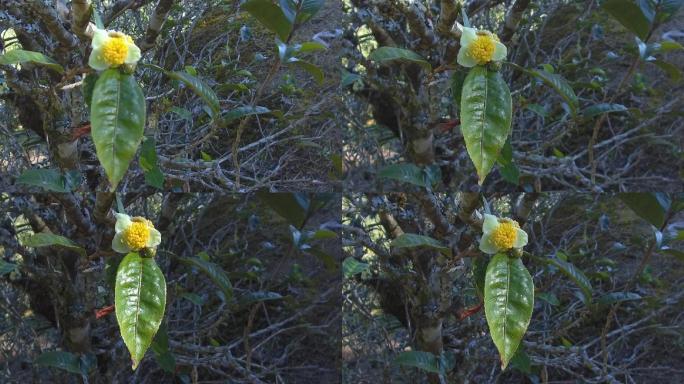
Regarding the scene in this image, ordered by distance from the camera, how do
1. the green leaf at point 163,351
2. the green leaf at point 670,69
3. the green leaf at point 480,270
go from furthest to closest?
the green leaf at point 670,69
the green leaf at point 163,351
the green leaf at point 480,270

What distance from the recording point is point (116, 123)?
96 centimetres

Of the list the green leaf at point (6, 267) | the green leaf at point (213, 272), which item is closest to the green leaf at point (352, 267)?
the green leaf at point (213, 272)

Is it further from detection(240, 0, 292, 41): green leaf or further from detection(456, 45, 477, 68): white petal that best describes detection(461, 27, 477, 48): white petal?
detection(240, 0, 292, 41): green leaf

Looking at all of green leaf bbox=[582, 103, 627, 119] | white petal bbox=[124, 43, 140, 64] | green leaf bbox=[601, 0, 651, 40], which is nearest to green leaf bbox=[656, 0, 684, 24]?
green leaf bbox=[601, 0, 651, 40]

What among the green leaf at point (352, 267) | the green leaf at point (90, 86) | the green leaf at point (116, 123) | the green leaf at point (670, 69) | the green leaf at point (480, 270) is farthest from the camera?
the green leaf at point (670, 69)

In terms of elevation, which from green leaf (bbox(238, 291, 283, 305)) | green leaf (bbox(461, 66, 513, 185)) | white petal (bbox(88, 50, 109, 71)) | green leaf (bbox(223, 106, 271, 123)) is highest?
white petal (bbox(88, 50, 109, 71))

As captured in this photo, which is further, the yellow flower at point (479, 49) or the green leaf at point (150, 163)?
the green leaf at point (150, 163)

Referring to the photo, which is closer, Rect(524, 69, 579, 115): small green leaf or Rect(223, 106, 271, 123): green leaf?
Rect(524, 69, 579, 115): small green leaf

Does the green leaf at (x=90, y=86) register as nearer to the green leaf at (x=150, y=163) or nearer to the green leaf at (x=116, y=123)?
the green leaf at (x=116, y=123)

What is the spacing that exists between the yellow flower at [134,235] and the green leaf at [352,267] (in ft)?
1.61

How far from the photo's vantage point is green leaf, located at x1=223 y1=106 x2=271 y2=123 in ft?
4.53

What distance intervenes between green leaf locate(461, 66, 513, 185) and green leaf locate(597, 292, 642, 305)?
0.62 m

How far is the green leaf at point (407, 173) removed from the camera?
1.46 meters

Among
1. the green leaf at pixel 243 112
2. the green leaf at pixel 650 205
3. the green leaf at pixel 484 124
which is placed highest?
the green leaf at pixel 484 124
